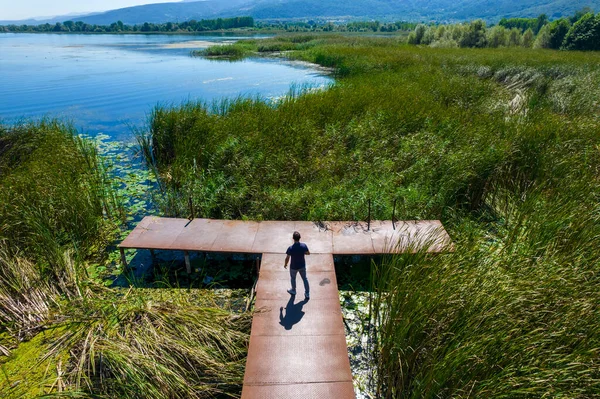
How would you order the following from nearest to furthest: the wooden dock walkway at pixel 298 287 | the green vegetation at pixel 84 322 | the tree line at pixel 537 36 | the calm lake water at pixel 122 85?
the wooden dock walkway at pixel 298 287
the green vegetation at pixel 84 322
the calm lake water at pixel 122 85
the tree line at pixel 537 36

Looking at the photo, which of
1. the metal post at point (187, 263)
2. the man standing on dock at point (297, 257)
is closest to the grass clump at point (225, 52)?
the metal post at point (187, 263)

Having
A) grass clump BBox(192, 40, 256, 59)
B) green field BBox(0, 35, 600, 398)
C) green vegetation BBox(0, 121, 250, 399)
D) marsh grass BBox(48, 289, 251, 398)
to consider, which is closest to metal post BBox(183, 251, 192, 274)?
Result: green vegetation BBox(0, 121, 250, 399)

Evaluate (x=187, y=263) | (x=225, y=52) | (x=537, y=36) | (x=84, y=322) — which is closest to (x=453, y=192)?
(x=187, y=263)

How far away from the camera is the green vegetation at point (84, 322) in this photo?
174 inches

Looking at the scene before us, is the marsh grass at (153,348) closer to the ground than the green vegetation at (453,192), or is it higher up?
closer to the ground

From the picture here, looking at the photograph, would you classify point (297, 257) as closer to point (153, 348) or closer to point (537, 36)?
point (153, 348)

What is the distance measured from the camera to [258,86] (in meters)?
23.0

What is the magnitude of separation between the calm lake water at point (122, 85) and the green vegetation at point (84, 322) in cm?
747

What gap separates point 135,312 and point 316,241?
11.6 feet

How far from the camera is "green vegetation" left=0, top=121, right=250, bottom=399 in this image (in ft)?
14.5

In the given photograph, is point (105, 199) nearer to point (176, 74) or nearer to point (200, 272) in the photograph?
point (200, 272)

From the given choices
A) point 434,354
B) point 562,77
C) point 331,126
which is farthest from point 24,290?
point 562,77

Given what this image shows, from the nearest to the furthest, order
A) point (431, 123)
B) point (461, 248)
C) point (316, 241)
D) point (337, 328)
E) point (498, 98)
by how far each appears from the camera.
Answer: point (337, 328) → point (461, 248) → point (316, 241) → point (431, 123) → point (498, 98)

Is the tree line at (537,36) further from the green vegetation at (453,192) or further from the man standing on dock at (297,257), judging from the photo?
→ the man standing on dock at (297,257)
